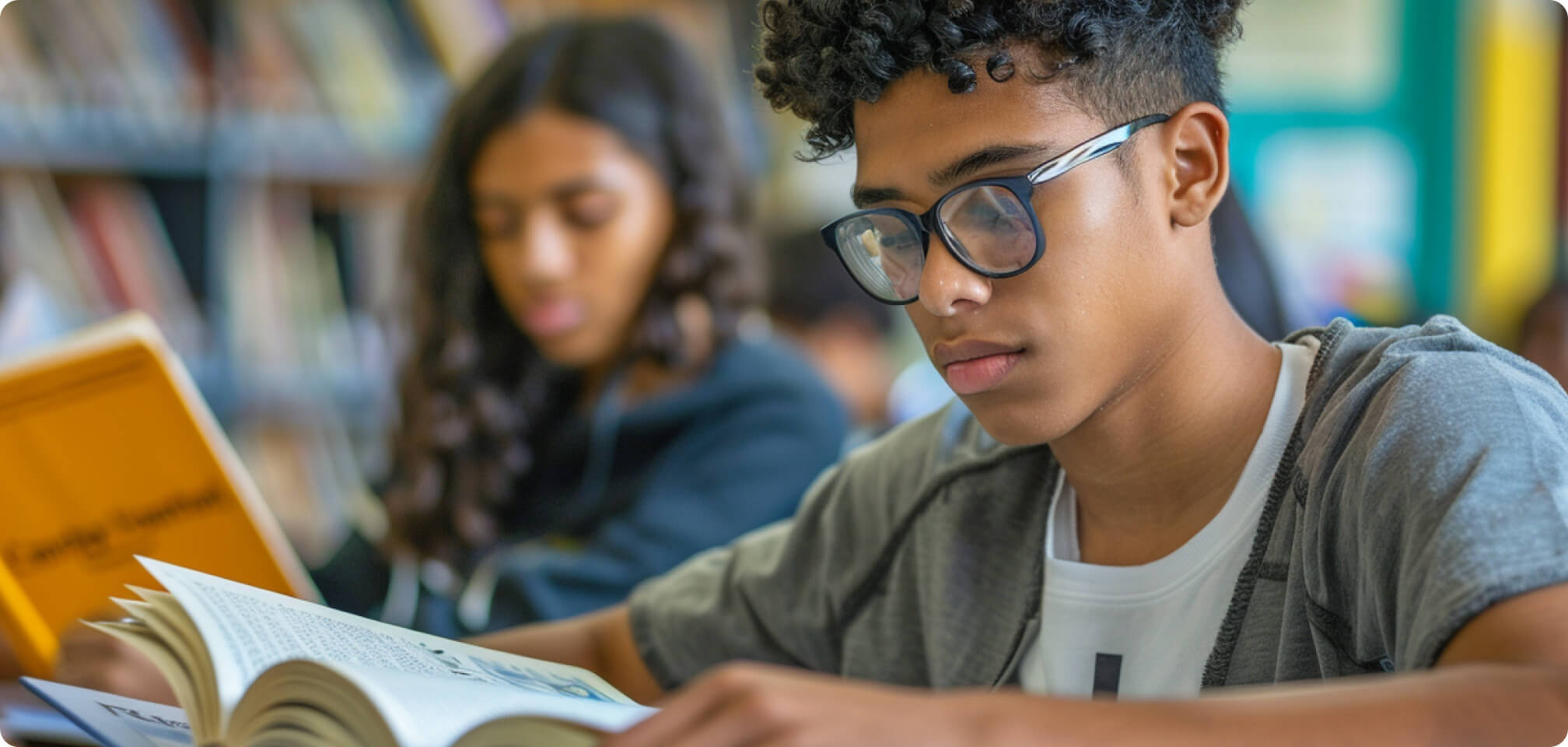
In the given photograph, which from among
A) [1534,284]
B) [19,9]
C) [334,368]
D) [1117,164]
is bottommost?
[1534,284]

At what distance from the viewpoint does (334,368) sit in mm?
2793

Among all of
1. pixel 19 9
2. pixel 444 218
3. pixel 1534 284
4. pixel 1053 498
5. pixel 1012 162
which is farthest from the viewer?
pixel 1534 284

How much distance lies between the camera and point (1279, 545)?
82 centimetres

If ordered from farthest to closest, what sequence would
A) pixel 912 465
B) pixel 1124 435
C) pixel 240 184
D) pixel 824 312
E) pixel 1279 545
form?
pixel 824 312
pixel 240 184
pixel 912 465
pixel 1124 435
pixel 1279 545

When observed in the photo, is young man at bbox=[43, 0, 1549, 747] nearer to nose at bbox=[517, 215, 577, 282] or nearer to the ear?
the ear

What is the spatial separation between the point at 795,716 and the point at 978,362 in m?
0.42

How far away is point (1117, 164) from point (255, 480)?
7.89ft

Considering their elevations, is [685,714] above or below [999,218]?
below

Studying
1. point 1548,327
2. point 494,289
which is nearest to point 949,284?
point 494,289

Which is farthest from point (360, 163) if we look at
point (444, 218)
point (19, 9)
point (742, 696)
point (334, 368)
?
point (742, 696)

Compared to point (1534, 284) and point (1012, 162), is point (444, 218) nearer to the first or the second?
point (1012, 162)

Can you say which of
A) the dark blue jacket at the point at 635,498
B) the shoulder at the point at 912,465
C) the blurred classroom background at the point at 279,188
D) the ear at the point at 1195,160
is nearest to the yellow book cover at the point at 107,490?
the dark blue jacket at the point at 635,498

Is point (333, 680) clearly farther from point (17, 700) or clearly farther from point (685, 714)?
point (17, 700)

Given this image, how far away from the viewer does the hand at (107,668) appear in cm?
100
